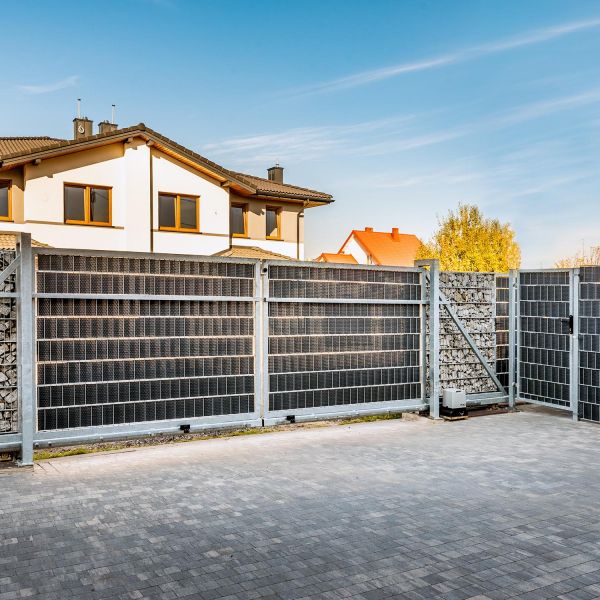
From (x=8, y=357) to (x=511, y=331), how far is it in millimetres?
8176

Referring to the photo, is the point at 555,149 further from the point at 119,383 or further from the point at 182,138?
the point at 119,383

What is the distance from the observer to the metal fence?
716cm

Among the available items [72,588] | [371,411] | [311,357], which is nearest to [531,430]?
[371,411]

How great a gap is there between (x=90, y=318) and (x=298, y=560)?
425 cm

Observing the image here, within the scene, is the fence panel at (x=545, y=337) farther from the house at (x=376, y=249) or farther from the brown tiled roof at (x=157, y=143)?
the house at (x=376, y=249)

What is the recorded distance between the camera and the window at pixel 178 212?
2241 cm

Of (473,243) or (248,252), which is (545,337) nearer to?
(248,252)

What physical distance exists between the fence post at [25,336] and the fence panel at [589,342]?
8.06 metres

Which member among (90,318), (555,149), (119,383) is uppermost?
(555,149)

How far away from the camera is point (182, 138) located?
76.9 ft

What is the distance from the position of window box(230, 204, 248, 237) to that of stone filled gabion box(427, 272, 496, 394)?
15.4 meters

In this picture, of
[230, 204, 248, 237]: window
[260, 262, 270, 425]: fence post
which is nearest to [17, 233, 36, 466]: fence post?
[260, 262, 270, 425]: fence post

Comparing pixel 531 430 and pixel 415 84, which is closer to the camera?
pixel 531 430

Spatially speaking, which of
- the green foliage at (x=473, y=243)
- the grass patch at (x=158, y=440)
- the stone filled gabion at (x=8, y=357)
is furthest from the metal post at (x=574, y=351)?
the green foliage at (x=473, y=243)
